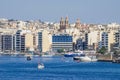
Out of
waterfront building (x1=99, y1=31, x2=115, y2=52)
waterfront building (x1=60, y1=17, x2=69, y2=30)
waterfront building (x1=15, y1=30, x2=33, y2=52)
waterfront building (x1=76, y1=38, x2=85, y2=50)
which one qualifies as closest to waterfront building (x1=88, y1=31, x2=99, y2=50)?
waterfront building (x1=76, y1=38, x2=85, y2=50)

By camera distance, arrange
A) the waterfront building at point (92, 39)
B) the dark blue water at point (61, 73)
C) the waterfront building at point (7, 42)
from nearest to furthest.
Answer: the dark blue water at point (61, 73) → the waterfront building at point (92, 39) → the waterfront building at point (7, 42)

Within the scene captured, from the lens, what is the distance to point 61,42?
161 metres

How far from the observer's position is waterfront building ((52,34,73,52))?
16012cm

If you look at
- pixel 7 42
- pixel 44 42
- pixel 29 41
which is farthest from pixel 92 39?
pixel 7 42

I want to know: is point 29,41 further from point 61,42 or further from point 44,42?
point 61,42

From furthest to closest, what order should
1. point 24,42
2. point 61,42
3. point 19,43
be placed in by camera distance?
point 19,43, point 24,42, point 61,42

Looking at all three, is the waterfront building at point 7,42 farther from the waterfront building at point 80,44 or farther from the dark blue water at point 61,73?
the dark blue water at point 61,73

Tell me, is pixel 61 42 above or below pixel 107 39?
below

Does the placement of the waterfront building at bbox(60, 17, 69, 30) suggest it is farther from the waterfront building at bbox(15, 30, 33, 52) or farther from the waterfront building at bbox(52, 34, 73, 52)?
the waterfront building at bbox(15, 30, 33, 52)

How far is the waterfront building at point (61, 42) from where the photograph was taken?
6304 inches

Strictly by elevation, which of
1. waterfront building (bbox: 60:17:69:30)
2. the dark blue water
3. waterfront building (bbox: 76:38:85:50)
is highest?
waterfront building (bbox: 60:17:69:30)

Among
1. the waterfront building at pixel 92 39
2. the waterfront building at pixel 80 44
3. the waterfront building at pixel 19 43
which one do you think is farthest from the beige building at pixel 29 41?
the waterfront building at pixel 92 39

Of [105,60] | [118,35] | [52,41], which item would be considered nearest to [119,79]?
[105,60]

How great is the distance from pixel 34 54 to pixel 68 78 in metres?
93.0
